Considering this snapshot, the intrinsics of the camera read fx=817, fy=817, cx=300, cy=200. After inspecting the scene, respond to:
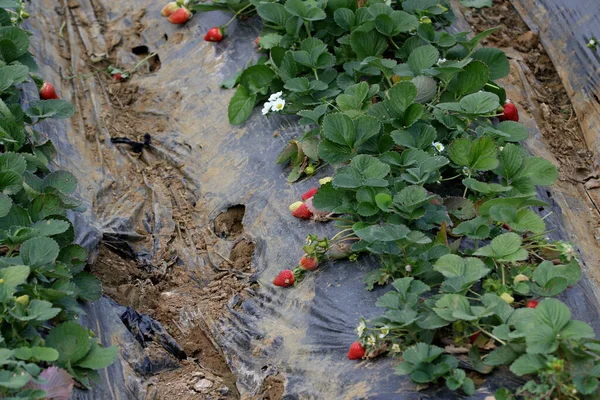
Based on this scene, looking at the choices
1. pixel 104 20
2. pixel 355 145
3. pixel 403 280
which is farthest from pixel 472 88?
pixel 104 20

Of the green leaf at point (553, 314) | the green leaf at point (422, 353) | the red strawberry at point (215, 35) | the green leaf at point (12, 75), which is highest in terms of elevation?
the green leaf at point (553, 314)

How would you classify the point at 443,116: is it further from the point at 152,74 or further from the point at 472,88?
the point at 152,74

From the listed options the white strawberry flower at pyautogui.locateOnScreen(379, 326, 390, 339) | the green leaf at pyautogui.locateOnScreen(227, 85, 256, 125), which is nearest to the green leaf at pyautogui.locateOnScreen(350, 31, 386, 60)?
the green leaf at pyautogui.locateOnScreen(227, 85, 256, 125)

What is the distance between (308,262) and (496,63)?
129 centimetres

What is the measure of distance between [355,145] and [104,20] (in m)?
2.52

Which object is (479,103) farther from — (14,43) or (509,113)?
(14,43)

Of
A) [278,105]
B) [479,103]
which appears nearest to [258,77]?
[278,105]

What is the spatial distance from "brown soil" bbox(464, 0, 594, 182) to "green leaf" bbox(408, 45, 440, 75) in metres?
0.87

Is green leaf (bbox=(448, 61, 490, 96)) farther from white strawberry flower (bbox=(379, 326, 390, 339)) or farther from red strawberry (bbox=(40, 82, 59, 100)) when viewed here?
red strawberry (bbox=(40, 82, 59, 100))

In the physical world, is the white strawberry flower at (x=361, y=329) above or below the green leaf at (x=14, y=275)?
below

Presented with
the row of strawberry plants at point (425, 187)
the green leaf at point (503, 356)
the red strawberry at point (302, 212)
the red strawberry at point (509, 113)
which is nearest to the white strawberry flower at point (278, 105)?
the row of strawberry plants at point (425, 187)

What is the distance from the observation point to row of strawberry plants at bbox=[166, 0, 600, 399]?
2314 mm

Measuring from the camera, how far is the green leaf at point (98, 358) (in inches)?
91.9

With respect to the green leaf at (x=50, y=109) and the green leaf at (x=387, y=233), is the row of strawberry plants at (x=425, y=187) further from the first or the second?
the green leaf at (x=50, y=109)
